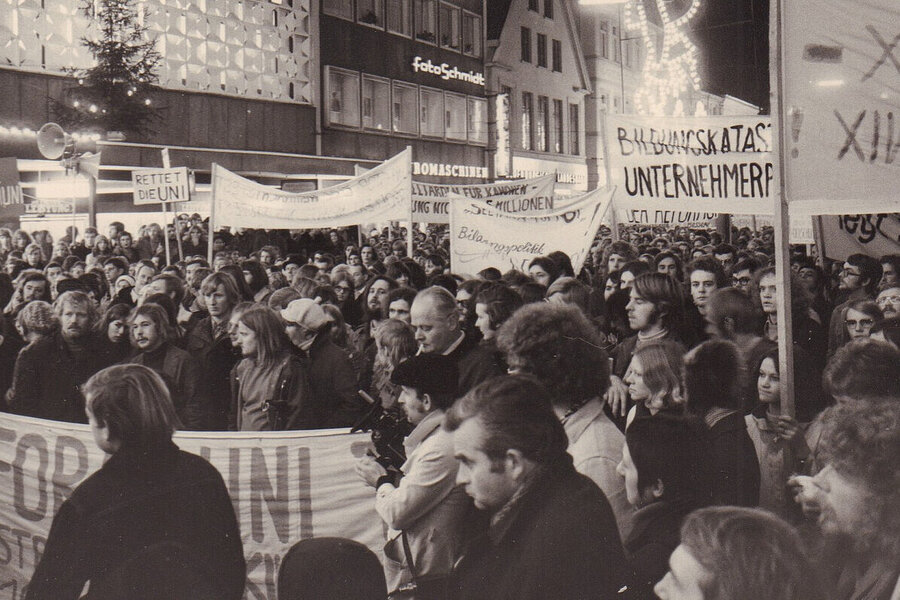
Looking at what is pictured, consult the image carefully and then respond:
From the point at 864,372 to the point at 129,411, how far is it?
2618mm

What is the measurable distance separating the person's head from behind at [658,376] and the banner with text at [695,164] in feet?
13.7

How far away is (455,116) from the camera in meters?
47.5

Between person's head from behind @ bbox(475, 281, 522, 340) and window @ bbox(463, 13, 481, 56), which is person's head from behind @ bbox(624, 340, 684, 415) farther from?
window @ bbox(463, 13, 481, 56)

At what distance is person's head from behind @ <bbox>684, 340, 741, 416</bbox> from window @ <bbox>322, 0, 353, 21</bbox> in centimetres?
3596

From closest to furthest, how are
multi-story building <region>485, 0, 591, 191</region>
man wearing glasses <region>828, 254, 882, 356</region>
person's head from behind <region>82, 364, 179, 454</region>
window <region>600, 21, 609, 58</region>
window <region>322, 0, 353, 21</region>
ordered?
person's head from behind <region>82, 364, 179, 454</region>, man wearing glasses <region>828, 254, 882, 356</region>, window <region>322, 0, 353, 21</region>, multi-story building <region>485, 0, 591, 191</region>, window <region>600, 21, 609, 58</region>

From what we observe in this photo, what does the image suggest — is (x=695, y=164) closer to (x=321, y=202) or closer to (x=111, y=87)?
(x=321, y=202)

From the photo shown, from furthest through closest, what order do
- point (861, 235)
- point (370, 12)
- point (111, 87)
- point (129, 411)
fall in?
1. point (370, 12)
2. point (111, 87)
3. point (861, 235)
4. point (129, 411)

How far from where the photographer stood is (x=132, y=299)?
33.5 feet

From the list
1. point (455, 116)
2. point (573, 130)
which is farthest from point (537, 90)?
point (455, 116)

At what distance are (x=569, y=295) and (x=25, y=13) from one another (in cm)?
2388

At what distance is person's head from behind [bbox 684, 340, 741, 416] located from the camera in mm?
4066

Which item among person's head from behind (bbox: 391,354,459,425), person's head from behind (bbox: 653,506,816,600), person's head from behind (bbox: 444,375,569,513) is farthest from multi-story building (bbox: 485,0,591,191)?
person's head from behind (bbox: 653,506,816,600)

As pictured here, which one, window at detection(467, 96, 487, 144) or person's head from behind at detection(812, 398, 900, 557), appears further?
window at detection(467, 96, 487, 144)

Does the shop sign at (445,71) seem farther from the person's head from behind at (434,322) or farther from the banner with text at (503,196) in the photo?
the person's head from behind at (434,322)
